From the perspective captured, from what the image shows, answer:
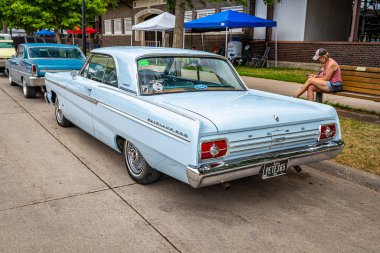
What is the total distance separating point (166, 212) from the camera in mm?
3803

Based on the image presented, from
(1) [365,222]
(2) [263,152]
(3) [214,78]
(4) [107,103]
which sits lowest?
(1) [365,222]

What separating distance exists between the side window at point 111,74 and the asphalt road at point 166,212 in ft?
3.68

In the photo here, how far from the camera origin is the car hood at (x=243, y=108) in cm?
361

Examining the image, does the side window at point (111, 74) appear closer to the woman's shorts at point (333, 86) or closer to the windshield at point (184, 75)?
the windshield at point (184, 75)

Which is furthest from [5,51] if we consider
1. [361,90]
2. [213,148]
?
[213,148]

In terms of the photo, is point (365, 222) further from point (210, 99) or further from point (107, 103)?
point (107, 103)

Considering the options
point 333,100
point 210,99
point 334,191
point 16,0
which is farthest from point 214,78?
point 16,0

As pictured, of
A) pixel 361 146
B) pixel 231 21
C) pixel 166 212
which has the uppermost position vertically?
pixel 231 21

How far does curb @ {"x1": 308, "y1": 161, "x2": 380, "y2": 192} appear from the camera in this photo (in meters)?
4.68

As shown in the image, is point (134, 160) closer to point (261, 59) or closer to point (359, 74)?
point (359, 74)

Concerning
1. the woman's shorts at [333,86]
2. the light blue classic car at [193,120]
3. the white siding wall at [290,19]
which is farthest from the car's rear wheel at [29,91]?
the white siding wall at [290,19]

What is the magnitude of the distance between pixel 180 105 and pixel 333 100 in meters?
6.84

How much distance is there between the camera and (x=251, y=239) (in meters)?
3.33

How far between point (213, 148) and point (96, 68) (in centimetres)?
294
